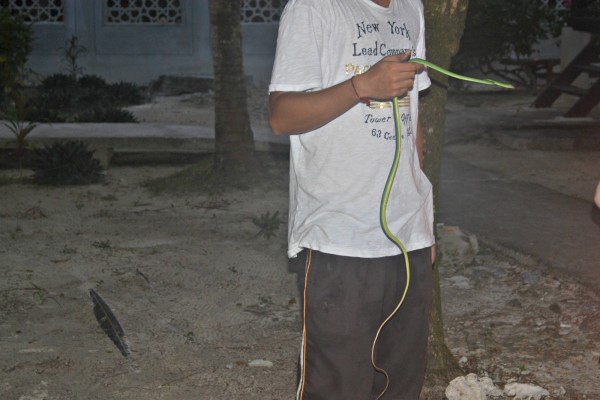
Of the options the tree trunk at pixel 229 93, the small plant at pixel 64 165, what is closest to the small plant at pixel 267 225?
the tree trunk at pixel 229 93

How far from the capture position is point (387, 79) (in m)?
2.39

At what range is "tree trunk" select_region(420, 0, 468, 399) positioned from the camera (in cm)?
379

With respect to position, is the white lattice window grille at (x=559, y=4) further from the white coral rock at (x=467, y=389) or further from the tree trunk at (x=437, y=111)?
the white coral rock at (x=467, y=389)

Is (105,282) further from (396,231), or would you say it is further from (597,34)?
(597,34)

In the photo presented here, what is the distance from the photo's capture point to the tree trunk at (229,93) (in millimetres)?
7711

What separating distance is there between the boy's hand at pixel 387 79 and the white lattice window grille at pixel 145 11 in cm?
1421

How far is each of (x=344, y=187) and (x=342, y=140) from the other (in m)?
0.13

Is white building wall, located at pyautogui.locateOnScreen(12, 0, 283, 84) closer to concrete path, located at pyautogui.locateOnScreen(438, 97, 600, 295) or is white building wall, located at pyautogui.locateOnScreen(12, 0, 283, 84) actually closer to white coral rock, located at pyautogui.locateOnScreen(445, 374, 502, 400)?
concrete path, located at pyautogui.locateOnScreen(438, 97, 600, 295)

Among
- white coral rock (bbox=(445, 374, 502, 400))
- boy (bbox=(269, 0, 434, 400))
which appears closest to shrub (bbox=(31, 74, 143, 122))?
white coral rock (bbox=(445, 374, 502, 400))

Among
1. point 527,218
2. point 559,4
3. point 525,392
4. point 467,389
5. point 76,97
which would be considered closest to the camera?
point 467,389

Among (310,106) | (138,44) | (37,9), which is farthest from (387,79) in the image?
(37,9)

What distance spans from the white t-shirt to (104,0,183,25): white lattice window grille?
45.9ft

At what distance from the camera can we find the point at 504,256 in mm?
5914

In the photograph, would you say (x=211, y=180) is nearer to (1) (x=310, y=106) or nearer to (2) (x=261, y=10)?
(1) (x=310, y=106)
